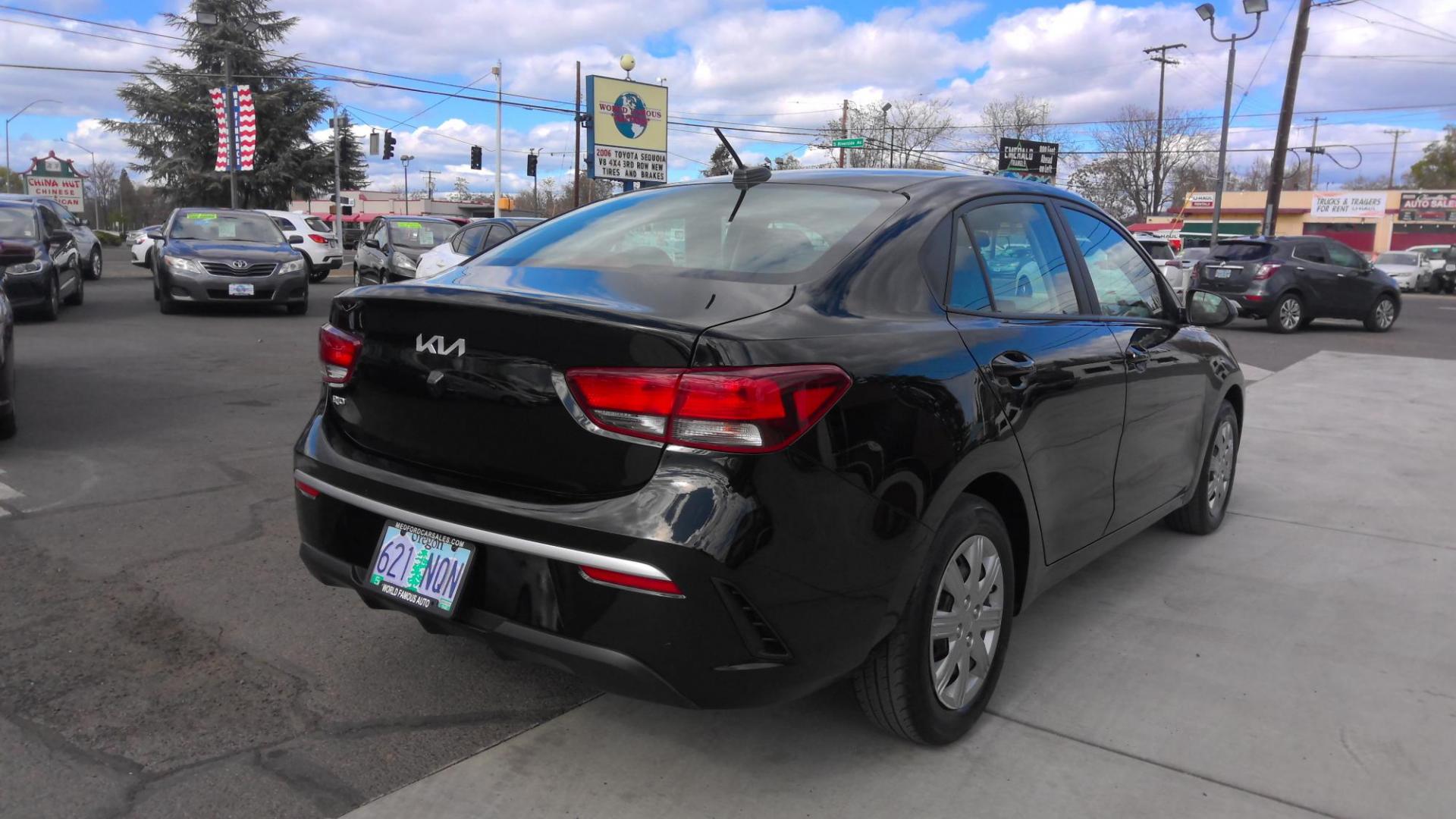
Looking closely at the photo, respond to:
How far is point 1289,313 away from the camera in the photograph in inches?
669

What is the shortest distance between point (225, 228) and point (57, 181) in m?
35.6

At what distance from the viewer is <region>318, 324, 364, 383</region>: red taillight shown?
2809 mm

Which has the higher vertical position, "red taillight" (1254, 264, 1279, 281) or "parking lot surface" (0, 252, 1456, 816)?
"red taillight" (1254, 264, 1279, 281)

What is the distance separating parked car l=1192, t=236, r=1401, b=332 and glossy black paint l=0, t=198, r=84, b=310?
16774mm


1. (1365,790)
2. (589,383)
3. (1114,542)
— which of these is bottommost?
(1365,790)

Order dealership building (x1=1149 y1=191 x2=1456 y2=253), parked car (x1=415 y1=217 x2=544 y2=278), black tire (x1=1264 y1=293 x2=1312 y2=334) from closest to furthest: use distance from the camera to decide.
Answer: parked car (x1=415 y1=217 x2=544 y2=278)
black tire (x1=1264 y1=293 x2=1312 y2=334)
dealership building (x1=1149 y1=191 x2=1456 y2=253)

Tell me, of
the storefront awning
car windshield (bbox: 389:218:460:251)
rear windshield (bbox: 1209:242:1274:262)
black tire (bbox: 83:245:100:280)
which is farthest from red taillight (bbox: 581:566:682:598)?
the storefront awning

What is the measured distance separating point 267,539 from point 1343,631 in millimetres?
4358

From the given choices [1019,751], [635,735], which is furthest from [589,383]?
[1019,751]

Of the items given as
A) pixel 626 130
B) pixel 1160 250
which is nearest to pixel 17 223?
pixel 626 130

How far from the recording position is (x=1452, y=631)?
3.89 m

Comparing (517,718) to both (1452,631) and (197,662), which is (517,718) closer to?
(197,662)

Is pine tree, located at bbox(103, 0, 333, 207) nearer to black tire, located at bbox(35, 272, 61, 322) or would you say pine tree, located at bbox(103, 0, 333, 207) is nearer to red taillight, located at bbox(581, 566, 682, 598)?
black tire, located at bbox(35, 272, 61, 322)

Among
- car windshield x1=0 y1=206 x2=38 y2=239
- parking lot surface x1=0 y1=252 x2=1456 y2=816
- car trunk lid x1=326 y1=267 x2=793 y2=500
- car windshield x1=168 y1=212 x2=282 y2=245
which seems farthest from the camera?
car windshield x1=168 y1=212 x2=282 y2=245
